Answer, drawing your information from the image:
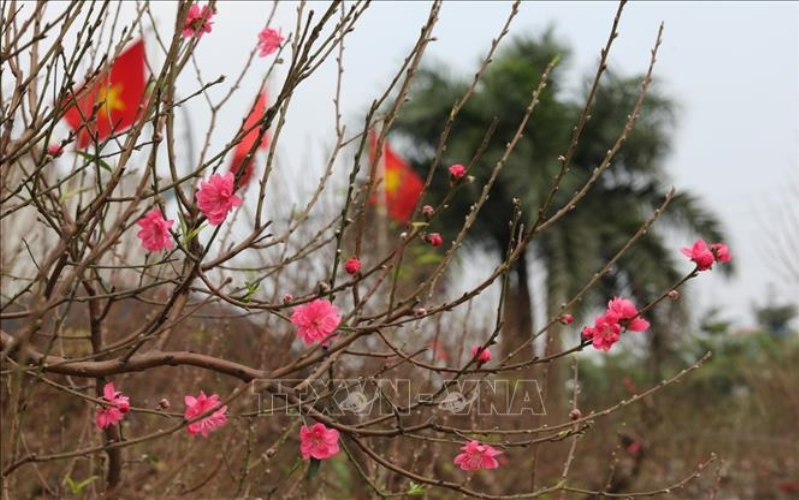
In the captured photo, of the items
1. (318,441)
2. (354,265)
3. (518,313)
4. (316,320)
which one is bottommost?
(318,441)

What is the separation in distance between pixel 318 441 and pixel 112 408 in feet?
1.70

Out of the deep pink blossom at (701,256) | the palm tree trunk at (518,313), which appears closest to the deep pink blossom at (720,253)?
the deep pink blossom at (701,256)

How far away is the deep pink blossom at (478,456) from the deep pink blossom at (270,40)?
143cm

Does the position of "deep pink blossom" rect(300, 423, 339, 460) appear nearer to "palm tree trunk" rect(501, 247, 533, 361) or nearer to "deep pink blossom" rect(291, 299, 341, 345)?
"deep pink blossom" rect(291, 299, 341, 345)

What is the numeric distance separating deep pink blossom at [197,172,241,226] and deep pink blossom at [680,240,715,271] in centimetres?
109

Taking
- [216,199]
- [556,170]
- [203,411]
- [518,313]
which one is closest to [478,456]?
[203,411]

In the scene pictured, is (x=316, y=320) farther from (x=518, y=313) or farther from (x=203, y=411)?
(x=518, y=313)

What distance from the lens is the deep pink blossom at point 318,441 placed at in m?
2.32

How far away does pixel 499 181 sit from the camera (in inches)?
862

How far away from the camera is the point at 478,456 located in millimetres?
2395

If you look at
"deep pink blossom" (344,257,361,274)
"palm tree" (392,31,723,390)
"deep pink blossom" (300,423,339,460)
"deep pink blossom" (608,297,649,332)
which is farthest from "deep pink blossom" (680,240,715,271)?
"palm tree" (392,31,723,390)

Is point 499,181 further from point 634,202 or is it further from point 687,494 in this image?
point 687,494

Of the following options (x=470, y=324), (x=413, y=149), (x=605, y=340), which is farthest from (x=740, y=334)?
(x=605, y=340)

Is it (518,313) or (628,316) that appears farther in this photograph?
(518,313)
